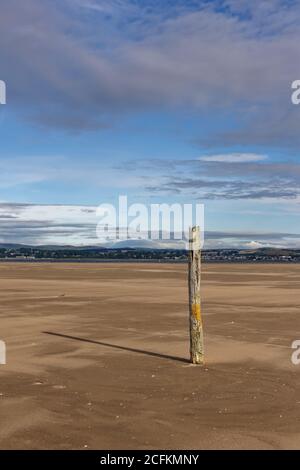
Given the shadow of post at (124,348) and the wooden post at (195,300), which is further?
the shadow of post at (124,348)

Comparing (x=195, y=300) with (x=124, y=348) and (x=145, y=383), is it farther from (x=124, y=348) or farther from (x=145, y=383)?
(x=124, y=348)

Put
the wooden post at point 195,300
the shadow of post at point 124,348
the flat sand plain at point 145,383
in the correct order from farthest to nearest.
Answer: the shadow of post at point 124,348
the wooden post at point 195,300
the flat sand plain at point 145,383

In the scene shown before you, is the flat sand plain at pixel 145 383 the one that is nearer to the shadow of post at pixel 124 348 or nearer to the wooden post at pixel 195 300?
the shadow of post at pixel 124 348

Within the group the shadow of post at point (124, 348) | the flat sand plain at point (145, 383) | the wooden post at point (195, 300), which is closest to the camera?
the flat sand plain at point (145, 383)

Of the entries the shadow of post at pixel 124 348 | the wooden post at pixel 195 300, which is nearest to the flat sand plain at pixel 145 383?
the shadow of post at pixel 124 348

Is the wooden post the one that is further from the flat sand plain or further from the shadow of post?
the shadow of post

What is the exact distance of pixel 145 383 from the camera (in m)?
11.5

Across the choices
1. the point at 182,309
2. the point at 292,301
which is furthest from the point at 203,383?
the point at 292,301

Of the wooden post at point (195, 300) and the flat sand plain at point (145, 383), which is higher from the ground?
the wooden post at point (195, 300)

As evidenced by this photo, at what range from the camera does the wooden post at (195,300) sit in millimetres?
13297

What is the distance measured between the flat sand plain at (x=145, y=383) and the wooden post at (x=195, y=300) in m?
0.37

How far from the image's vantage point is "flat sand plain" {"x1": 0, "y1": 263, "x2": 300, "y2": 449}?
8367 millimetres

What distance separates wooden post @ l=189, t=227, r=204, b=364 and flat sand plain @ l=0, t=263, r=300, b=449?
0.37 metres

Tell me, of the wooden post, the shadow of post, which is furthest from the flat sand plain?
the wooden post
